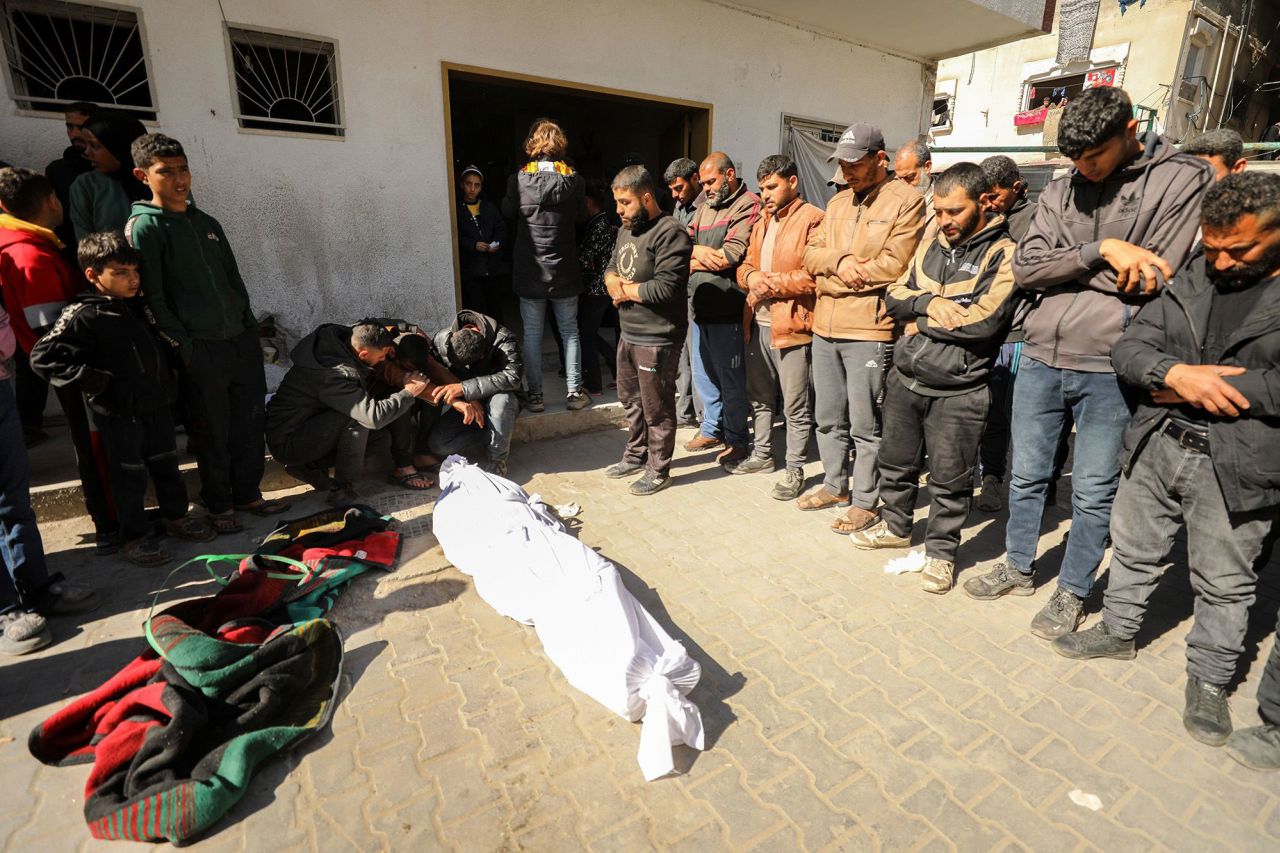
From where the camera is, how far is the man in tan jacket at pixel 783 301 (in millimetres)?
4172

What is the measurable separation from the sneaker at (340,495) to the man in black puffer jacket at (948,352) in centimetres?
340

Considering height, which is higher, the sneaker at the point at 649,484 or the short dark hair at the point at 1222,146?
the short dark hair at the point at 1222,146

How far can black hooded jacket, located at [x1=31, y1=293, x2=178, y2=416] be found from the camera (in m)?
3.20

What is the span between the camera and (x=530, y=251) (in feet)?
18.0

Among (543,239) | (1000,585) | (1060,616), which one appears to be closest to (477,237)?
(543,239)

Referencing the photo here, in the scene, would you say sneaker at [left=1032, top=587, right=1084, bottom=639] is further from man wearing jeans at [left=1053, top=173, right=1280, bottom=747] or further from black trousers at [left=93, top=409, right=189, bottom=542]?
black trousers at [left=93, top=409, right=189, bottom=542]

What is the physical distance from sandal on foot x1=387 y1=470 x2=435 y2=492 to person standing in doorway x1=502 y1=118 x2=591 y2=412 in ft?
3.58

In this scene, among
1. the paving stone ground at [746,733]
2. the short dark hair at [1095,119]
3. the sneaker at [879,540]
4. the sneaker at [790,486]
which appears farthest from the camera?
the sneaker at [790,486]

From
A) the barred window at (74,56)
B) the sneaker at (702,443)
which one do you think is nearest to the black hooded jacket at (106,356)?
the barred window at (74,56)

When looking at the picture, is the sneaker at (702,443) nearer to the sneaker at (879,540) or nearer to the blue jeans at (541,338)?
the blue jeans at (541,338)

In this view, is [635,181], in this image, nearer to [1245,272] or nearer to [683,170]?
[683,170]

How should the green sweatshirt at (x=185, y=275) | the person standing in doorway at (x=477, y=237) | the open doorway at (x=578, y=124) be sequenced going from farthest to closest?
the open doorway at (x=578, y=124)
the person standing in doorway at (x=477, y=237)
the green sweatshirt at (x=185, y=275)

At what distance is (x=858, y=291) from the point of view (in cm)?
373

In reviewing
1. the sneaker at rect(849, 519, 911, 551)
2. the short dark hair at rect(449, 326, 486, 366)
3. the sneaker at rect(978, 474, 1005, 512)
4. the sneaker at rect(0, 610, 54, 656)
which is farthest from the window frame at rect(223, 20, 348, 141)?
the sneaker at rect(978, 474, 1005, 512)
